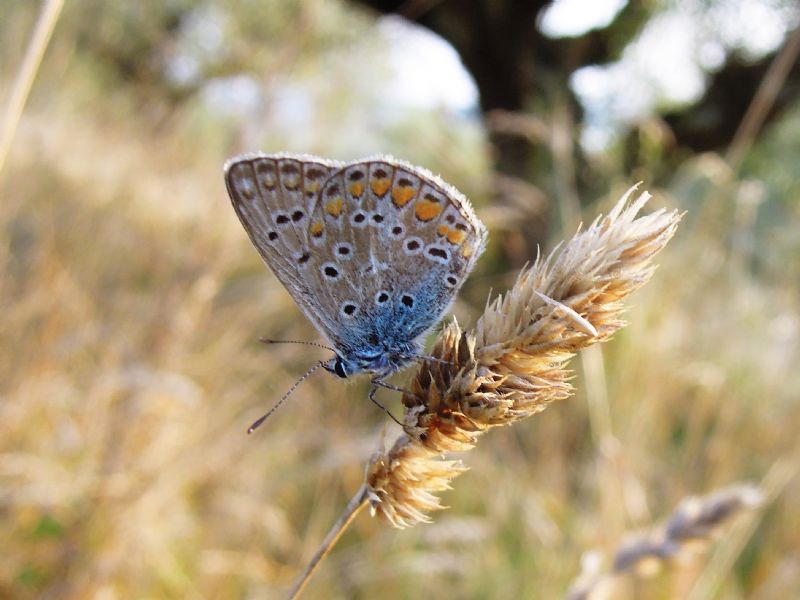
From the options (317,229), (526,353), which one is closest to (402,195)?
(317,229)

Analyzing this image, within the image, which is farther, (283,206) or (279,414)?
(279,414)

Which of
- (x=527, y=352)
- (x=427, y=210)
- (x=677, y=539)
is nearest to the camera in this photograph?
(x=527, y=352)

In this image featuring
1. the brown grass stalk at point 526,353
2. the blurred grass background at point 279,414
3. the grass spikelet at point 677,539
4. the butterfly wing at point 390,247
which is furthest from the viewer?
the blurred grass background at point 279,414

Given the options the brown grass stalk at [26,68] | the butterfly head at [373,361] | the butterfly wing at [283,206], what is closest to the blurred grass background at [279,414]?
the brown grass stalk at [26,68]

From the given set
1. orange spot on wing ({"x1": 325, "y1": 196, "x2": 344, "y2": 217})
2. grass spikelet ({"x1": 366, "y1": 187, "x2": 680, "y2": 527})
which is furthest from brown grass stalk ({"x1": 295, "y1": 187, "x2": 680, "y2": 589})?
orange spot on wing ({"x1": 325, "y1": 196, "x2": 344, "y2": 217})

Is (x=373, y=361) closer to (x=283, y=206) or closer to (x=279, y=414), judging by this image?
(x=283, y=206)

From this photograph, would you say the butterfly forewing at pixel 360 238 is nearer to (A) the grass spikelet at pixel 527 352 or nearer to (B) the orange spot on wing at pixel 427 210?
(B) the orange spot on wing at pixel 427 210

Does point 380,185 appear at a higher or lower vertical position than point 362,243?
higher
